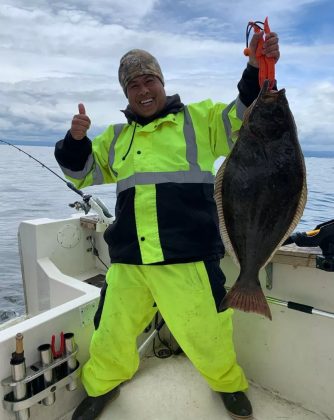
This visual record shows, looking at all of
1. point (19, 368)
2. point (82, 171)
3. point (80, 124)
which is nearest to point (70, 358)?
point (19, 368)

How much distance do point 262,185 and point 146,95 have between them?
43.7 inches

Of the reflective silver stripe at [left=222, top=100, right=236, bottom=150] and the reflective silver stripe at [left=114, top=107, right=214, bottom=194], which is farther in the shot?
the reflective silver stripe at [left=114, top=107, right=214, bottom=194]

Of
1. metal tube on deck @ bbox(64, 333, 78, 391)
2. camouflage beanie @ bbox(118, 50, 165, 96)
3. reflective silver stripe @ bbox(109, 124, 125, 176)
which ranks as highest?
camouflage beanie @ bbox(118, 50, 165, 96)

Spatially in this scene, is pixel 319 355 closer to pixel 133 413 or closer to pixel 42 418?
pixel 133 413

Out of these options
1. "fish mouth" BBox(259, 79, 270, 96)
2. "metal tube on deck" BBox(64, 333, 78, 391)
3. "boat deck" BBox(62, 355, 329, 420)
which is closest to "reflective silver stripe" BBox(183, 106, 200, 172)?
"fish mouth" BBox(259, 79, 270, 96)

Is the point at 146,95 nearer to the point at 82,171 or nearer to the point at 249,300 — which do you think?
the point at 82,171

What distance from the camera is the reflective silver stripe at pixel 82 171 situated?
244 centimetres

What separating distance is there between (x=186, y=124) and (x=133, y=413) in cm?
193

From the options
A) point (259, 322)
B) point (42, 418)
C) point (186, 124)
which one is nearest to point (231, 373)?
point (259, 322)

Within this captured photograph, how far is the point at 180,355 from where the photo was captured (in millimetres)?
3123

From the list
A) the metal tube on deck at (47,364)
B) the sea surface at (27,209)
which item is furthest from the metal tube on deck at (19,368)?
the sea surface at (27,209)

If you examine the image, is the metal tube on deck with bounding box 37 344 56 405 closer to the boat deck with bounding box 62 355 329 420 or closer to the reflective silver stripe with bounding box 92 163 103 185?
the boat deck with bounding box 62 355 329 420

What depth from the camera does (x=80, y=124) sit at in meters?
2.20

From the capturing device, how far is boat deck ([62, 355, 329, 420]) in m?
2.46
